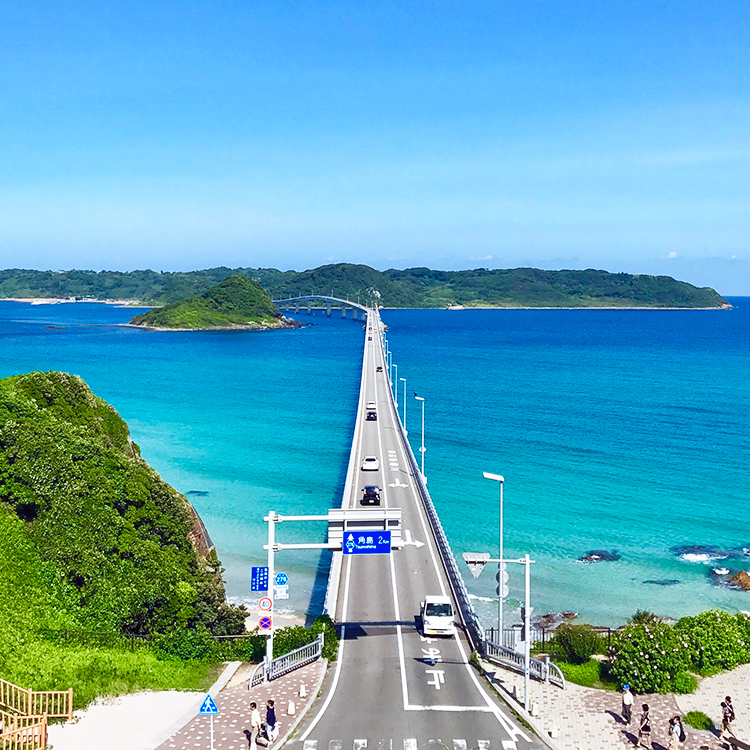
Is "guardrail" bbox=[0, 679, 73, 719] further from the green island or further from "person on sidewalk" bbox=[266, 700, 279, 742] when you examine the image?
"person on sidewalk" bbox=[266, 700, 279, 742]

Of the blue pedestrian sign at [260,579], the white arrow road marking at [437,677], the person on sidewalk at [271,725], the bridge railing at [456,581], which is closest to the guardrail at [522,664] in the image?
the bridge railing at [456,581]

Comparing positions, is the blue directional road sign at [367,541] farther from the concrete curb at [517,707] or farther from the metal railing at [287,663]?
the concrete curb at [517,707]

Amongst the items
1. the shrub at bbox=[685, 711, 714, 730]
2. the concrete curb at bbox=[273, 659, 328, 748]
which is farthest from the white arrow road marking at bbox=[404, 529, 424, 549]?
the shrub at bbox=[685, 711, 714, 730]

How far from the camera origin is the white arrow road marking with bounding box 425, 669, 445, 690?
21.7 m

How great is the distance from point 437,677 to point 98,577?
1346 cm

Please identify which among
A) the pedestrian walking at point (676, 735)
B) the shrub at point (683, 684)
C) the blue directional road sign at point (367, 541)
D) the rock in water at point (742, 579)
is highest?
the blue directional road sign at point (367, 541)

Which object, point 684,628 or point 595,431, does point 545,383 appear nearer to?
point 595,431

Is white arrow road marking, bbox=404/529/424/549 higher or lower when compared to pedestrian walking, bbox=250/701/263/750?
lower

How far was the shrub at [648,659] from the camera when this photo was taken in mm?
21844

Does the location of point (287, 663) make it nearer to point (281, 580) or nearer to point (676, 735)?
point (281, 580)

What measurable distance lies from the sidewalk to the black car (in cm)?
1920

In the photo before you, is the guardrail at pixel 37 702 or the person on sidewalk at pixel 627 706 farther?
the person on sidewalk at pixel 627 706

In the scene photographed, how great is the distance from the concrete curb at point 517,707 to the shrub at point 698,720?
13.7 feet

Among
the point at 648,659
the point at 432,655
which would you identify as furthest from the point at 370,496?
the point at 648,659
